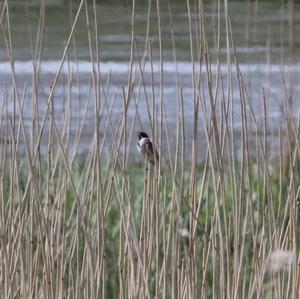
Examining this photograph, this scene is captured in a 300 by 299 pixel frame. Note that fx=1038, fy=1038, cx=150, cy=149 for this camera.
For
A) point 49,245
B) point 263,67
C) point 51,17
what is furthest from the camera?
point 51,17

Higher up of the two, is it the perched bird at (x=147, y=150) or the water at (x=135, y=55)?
the perched bird at (x=147, y=150)

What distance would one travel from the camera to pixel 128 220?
6.63 feet

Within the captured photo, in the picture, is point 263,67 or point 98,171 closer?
point 98,171

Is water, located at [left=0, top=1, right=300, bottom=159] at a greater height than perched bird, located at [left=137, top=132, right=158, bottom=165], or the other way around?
perched bird, located at [left=137, top=132, right=158, bottom=165]

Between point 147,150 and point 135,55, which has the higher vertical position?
point 147,150

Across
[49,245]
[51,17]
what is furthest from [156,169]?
[51,17]

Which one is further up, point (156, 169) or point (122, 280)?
point (156, 169)

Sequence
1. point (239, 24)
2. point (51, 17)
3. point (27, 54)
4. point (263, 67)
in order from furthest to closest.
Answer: point (51, 17) < point (239, 24) < point (27, 54) < point (263, 67)

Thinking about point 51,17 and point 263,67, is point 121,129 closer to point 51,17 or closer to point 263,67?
Result: point 263,67

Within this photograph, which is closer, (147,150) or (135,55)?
(147,150)

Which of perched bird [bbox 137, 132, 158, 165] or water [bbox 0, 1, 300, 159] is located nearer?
perched bird [bbox 137, 132, 158, 165]

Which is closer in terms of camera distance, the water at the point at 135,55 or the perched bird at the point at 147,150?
the perched bird at the point at 147,150

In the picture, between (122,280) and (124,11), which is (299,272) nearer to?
(122,280)

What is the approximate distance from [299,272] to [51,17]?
687cm
